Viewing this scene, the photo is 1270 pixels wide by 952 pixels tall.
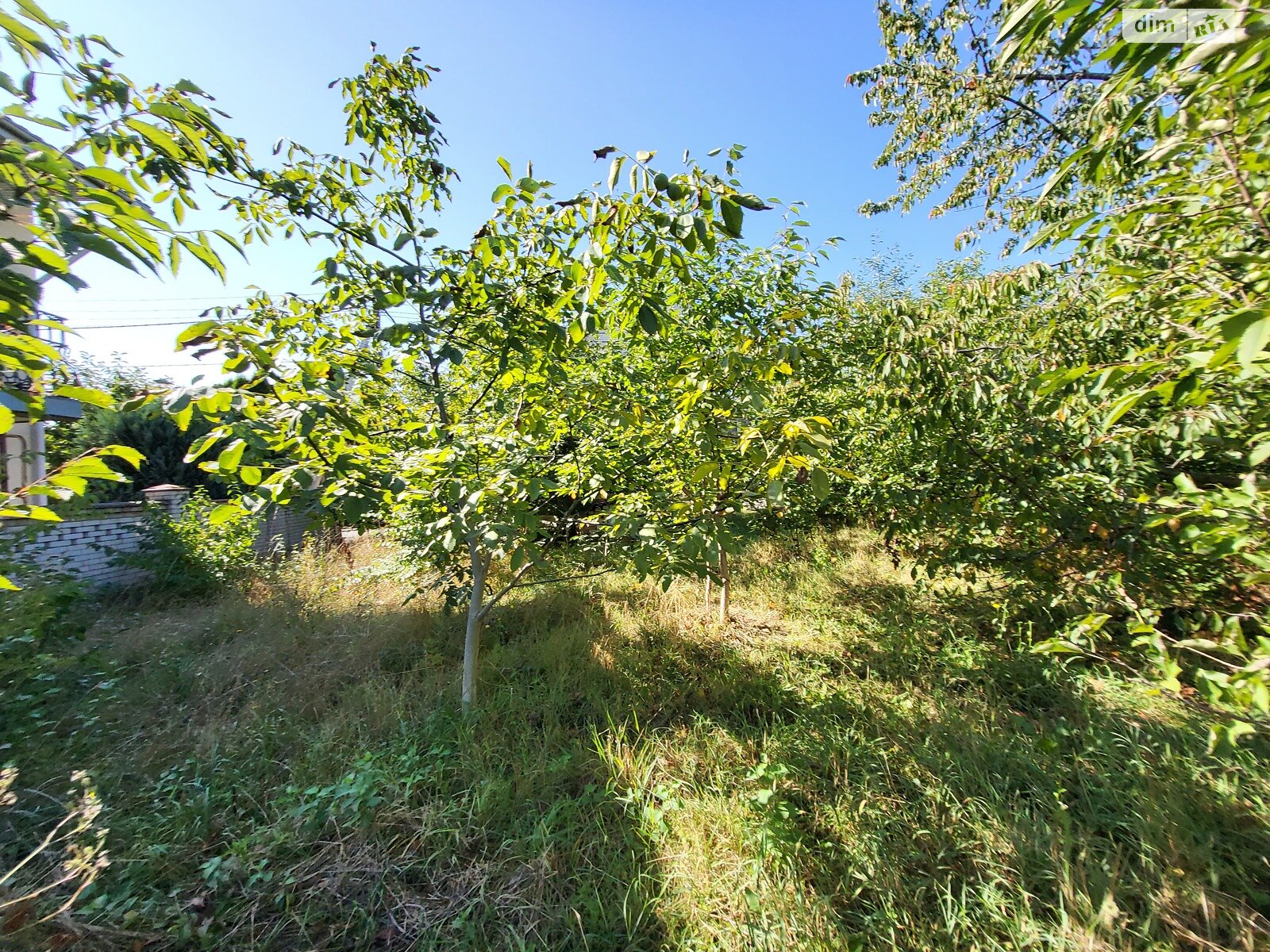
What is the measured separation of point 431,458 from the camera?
6.25ft

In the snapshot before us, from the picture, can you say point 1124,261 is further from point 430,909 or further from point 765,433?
point 430,909

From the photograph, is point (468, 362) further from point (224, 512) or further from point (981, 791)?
point (981, 791)

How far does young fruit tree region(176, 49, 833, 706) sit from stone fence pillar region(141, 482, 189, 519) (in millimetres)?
5986

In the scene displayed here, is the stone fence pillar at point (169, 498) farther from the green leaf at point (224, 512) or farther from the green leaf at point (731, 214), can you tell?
the green leaf at point (731, 214)

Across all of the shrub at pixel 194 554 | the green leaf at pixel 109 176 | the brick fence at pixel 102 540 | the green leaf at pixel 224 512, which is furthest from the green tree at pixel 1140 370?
the shrub at pixel 194 554

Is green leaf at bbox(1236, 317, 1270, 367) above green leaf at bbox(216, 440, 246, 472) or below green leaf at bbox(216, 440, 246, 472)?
above

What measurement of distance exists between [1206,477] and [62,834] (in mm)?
5954

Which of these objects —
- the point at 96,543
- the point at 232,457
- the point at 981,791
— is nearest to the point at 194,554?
the point at 96,543

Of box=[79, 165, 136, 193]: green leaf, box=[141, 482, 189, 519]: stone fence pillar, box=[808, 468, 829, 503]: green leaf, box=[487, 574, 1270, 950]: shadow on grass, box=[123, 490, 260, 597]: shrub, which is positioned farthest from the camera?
box=[141, 482, 189, 519]: stone fence pillar

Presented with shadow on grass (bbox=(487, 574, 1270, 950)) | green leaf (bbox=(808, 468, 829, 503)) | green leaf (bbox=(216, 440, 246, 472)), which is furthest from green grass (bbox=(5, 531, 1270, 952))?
green leaf (bbox=(216, 440, 246, 472))

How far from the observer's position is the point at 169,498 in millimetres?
6723

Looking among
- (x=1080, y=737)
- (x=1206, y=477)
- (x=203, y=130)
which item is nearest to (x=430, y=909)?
(x=203, y=130)

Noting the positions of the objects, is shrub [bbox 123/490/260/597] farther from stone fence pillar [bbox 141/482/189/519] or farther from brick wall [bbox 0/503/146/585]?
stone fence pillar [bbox 141/482/189/519]

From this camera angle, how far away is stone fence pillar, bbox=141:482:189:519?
658cm
